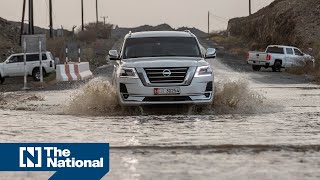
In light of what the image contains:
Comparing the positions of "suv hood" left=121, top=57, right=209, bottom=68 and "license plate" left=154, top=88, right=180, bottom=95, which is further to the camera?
"suv hood" left=121, top=57, right=209, bottom=68

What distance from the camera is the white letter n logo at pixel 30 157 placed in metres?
5.59

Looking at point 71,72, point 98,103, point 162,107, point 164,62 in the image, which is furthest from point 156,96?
point 71,72

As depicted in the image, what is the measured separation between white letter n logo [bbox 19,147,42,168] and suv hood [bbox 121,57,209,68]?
7.59m

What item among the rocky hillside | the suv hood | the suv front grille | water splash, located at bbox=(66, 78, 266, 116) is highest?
the rocky hillside

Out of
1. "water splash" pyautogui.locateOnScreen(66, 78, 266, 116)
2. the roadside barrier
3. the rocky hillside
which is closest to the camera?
"water splash" pyautogui.locateOnScreen(66, 78, 266, 116)

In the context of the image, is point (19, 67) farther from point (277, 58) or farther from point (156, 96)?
point (156, 96)

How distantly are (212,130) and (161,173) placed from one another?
3.96m

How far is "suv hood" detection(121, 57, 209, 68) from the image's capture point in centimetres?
1330

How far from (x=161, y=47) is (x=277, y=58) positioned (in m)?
28.8

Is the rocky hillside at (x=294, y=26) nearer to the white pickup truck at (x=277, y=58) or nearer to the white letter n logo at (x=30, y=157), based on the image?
the white pickup truck at (x=277, y=58)

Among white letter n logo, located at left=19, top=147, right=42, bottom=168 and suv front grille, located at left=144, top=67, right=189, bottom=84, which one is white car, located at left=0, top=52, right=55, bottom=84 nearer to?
suv front grille, located at left=144, top=67, right=189, bottom=84

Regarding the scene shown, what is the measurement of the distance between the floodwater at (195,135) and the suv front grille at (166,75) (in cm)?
71

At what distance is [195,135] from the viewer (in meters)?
9.88

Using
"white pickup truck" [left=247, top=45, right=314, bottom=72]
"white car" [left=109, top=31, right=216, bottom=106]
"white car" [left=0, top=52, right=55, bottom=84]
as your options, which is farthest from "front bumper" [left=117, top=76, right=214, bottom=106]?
"white pickup truck" [left=247, top=45, right=314, bottom=72]
